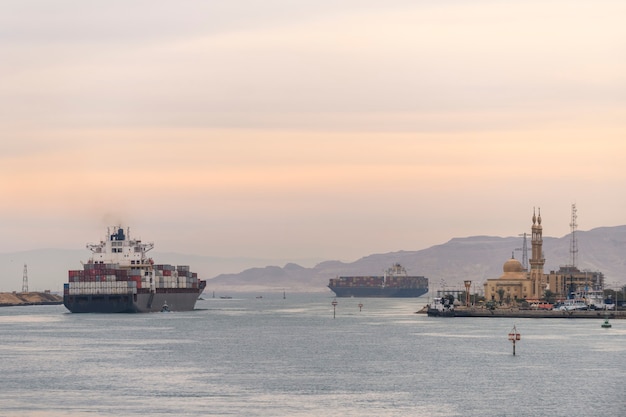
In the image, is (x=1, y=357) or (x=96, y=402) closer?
(x=96, y=402)

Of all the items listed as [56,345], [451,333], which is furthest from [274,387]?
[451,333]

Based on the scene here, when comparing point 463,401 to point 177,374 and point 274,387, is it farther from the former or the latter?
point 177,374

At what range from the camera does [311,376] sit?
372ft

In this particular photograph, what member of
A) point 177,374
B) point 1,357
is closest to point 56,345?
point 1,357

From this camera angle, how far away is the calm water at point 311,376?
90312mm

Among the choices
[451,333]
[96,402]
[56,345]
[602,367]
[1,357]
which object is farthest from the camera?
[451,333]

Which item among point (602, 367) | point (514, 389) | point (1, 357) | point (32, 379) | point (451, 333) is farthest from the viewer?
A: point (451, 333)

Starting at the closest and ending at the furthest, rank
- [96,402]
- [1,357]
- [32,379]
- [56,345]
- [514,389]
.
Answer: [96,402] → [514,389] → [32,379] → [1,357] → [56,345]

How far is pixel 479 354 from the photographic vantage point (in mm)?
140125

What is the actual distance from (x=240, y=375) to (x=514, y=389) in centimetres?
2648

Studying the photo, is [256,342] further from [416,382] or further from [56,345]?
[416,382]

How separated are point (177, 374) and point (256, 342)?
169 feet

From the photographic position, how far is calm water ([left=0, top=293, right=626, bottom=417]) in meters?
90.3

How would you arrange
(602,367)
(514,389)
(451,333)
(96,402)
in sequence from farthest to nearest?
(451,333) < (602,367) < (514,389) < (96,402)
